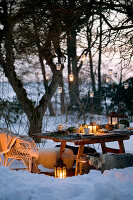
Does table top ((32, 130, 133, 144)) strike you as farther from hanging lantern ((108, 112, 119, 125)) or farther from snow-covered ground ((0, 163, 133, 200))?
snow-covered ground ((0, 163, 133, 200))

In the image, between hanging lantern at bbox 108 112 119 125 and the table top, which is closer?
the table top

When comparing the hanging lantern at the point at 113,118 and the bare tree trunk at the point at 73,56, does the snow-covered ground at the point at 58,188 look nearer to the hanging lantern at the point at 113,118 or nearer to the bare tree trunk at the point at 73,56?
the hanging lantern at the point at 113,118

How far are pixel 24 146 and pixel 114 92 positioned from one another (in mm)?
12296

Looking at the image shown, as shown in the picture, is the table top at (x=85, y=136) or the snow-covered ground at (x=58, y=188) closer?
the snow-covered ground at (x=58, y=188)

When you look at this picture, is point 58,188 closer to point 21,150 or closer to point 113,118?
point 21,150

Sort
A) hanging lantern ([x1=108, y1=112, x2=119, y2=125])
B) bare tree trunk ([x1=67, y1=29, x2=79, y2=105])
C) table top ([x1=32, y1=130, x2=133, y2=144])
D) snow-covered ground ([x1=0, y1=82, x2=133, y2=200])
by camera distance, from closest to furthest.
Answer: snow-covered ground ([x1=0, y1=82, x2=133, y2=200]), table top ([x1=32, y1=130, x2=133, y2=144]), hanging lantern ([x1=108, y1=112, x2=119, y2=125]), bare tree trunk ([x1=67, y1=29, x2=79, y2=105])

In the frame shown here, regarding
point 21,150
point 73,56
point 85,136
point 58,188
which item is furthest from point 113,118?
point 73,56

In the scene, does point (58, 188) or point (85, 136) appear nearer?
point (58, 188)

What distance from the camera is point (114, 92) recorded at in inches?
645

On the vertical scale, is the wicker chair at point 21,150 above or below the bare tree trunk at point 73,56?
below

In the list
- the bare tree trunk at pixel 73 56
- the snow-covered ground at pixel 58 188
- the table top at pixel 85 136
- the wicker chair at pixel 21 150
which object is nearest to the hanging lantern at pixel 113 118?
the table top at pixel 85 136

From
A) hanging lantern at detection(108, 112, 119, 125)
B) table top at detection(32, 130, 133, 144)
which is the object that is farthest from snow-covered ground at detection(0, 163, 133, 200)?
hanging lantern at detection(108, 112, 119, 125)

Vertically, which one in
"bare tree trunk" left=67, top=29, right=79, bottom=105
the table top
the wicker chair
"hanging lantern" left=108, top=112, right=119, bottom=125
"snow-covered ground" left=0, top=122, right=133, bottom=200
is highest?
"bare tree trunk" left=67, top=29, right=79, bottom=105

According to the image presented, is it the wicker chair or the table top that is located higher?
the table top
